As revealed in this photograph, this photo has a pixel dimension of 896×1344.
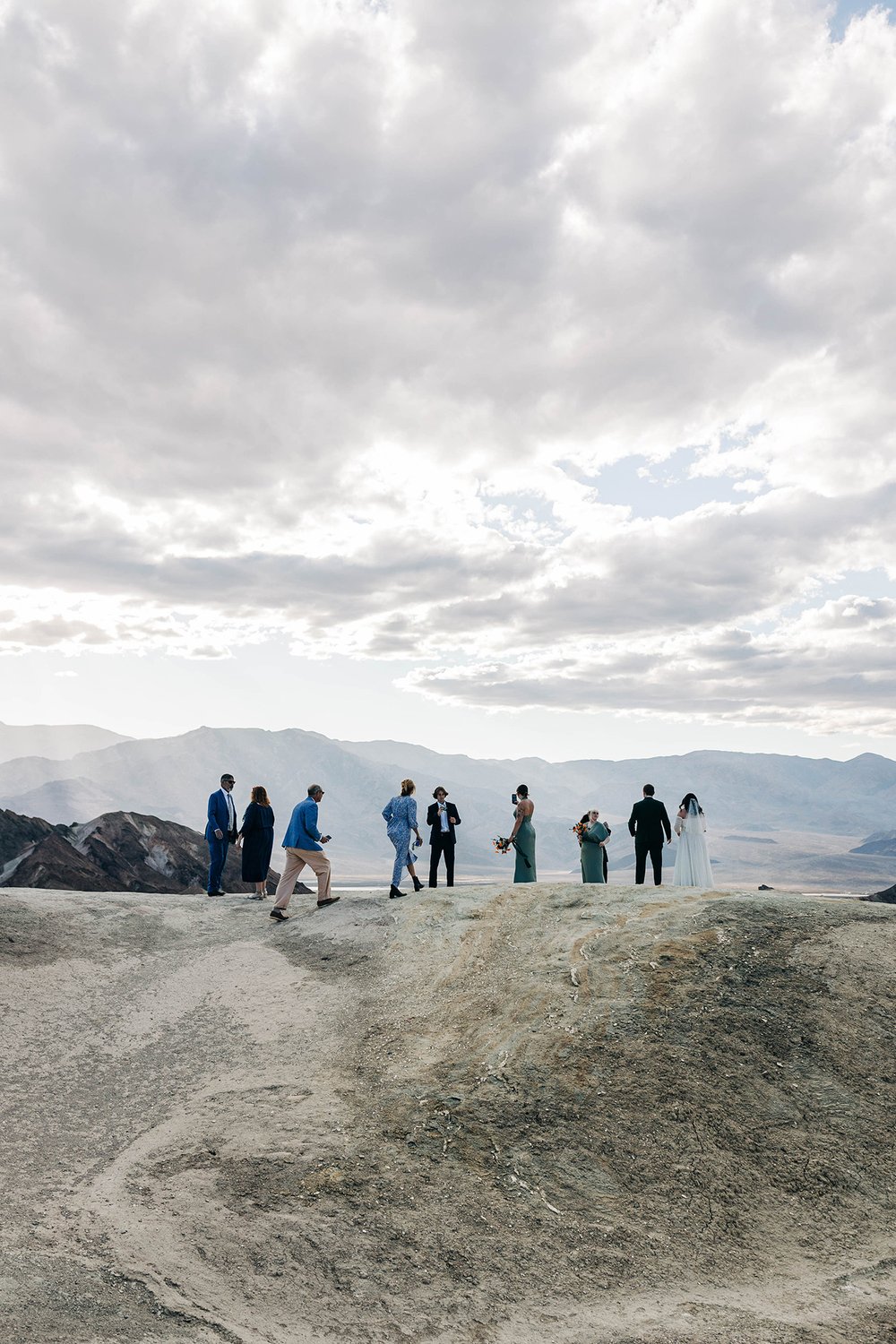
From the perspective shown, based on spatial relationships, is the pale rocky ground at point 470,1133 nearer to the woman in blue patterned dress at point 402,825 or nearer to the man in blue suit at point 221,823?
the woman in blue patterned dress at point 402,825

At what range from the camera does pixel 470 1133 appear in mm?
9898

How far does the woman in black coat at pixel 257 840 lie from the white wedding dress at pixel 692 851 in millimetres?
9809

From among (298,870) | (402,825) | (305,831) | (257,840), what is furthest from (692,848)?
(257,840)

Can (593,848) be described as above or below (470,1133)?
above

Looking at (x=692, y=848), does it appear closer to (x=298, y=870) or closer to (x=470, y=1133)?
(x=298, y=870)

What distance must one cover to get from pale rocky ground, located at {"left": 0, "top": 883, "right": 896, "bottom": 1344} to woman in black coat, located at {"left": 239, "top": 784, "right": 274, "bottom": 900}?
4.48 meters

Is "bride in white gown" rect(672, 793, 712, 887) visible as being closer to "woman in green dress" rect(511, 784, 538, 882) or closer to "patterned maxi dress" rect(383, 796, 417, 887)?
"woman in green dress" rect(511, 784, 538, 882)

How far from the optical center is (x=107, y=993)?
14031 mm

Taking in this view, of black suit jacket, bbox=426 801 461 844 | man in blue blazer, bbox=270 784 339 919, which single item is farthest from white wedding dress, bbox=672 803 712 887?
man in blue blazer, bbox=270 784 339 919

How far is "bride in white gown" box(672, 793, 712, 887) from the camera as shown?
18.9m

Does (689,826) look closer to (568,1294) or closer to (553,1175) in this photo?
(553,1175)

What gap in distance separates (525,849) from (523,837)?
1.21 feet

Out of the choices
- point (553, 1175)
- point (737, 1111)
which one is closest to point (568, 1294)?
point (553, 1175)

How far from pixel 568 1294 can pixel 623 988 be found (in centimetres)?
510
